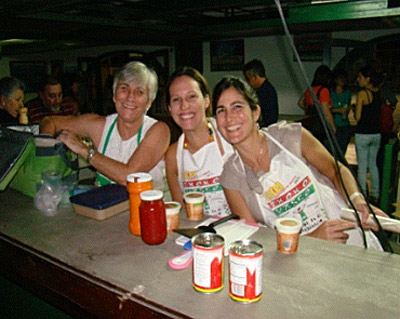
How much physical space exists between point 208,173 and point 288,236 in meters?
0.82

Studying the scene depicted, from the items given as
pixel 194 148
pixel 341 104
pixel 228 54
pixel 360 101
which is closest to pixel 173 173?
pixel 194 148

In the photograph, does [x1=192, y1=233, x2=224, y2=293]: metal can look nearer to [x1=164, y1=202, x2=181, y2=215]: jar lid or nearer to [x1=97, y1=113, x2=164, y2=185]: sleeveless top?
[x1=164, y1=202, x2=181, y2=215]: jar lid

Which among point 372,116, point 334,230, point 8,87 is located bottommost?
A: point 334,230

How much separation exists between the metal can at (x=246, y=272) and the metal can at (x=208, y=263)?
0.04 meters

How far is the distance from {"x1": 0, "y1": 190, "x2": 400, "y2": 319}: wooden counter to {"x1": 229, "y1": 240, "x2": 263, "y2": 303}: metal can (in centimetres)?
3

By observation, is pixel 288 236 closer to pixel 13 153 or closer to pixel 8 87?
pixel 13 153

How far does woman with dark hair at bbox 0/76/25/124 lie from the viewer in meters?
3.57

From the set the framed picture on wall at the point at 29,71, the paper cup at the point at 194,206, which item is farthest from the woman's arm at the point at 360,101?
the framed picture on wall at the point at 29,71

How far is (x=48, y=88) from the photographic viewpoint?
170 inches

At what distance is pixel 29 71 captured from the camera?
1097cm

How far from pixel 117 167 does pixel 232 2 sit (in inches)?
43.2

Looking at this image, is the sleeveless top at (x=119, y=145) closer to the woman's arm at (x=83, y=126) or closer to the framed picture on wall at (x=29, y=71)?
the woman's arm at (x=83, y=126)

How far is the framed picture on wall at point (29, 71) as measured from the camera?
419 inches

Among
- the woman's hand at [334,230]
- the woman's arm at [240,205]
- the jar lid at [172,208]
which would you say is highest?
the jar lid at [172,208]
